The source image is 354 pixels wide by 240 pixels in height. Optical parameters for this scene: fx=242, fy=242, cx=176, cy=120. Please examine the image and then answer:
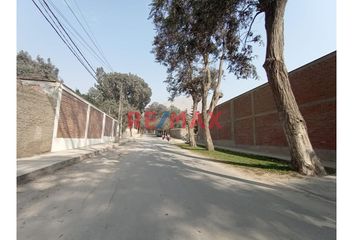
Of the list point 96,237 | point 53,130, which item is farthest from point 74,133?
point 96,237

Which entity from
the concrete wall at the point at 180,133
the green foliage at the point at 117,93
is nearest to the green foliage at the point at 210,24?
the green foliage at the point at 117,93

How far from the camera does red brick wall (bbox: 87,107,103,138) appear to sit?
79.0ft

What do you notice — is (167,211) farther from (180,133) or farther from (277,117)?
(180,133)

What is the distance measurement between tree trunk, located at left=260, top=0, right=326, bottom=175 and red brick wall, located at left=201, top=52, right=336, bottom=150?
4.42 metres

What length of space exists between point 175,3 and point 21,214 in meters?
9.75

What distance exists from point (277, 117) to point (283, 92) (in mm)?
8958

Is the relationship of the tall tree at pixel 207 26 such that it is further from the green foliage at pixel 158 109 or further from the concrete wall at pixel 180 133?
the green foliage at pixel 158 109

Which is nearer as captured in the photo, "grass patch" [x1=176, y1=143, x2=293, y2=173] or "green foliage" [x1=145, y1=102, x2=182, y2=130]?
"grass patch" [x1=176, y1=143, x2=293, y2=173]

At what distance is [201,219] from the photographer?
4152 mm

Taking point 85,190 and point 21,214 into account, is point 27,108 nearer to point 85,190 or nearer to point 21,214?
point 85,190

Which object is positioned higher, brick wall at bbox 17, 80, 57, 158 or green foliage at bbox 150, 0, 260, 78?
green foliage at bbox 150, 0, 260, 78

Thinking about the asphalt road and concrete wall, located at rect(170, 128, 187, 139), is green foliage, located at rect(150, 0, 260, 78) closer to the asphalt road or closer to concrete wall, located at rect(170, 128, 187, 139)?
the asphalt road

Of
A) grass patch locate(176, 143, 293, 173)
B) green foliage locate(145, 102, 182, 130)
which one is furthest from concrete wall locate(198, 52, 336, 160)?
green foliage locate(145, 102, 182, 130)
